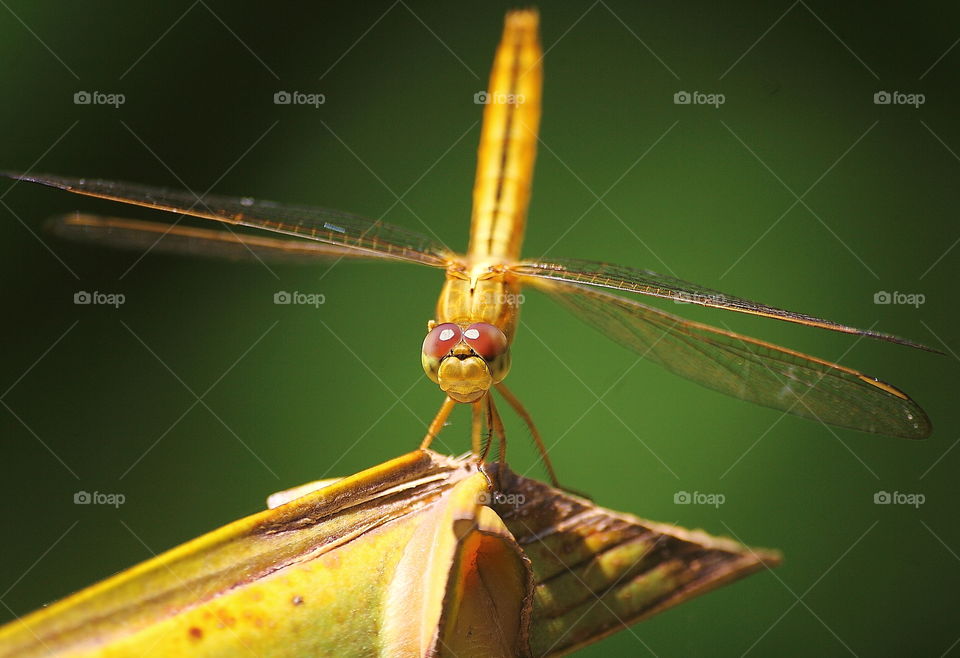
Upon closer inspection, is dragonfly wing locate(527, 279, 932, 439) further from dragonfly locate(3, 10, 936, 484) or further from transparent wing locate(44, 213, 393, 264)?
transparent wing locate(44, 213, 393, 264)

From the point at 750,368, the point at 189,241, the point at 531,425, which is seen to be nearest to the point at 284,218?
the point at 189,241

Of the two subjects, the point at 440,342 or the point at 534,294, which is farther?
the point at 534,294

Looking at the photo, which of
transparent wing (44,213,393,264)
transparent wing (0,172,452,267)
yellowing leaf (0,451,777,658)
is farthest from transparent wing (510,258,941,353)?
yellowing leaf (0,451,777,658)

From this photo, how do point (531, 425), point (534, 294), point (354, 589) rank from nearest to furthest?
1. point (354, 589)
2. point (531, 425)
3. point (534, 294)

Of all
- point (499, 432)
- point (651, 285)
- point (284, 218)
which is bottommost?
point (499, 432)

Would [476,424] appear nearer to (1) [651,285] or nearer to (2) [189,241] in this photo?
(1) [651,285]

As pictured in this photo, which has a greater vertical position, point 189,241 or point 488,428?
point 189,241

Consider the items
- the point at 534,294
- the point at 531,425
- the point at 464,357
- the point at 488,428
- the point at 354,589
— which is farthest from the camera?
the point at 534,294
